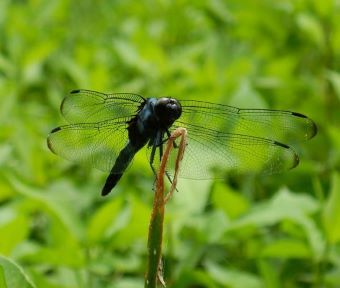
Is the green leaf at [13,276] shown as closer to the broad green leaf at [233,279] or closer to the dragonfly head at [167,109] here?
the dragonfly head at [167,109]

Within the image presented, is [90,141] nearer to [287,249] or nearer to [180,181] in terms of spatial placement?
[180,181]

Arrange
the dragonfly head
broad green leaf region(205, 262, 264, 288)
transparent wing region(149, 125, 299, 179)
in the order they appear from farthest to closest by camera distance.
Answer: broad green leaf region(205, 262, 264, 288)
transparent wing region(149, 125, 299, 179)
the dragonfly head

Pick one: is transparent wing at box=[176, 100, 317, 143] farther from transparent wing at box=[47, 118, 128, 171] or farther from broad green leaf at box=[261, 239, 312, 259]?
broad green leaf at box=[261, 239, 312, 259]

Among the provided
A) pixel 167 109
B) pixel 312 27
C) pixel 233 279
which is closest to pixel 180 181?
pixel 233 279

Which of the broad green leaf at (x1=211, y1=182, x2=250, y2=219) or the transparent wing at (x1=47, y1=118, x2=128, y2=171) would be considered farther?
the broad green leaf at (x1=211, y1=182, x2=250, y2=219)

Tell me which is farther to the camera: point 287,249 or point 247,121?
point 287,249

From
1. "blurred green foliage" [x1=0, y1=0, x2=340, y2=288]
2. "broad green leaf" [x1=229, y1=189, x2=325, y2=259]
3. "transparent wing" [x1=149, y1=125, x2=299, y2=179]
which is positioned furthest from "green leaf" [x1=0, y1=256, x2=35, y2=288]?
"broad green leaf" [x1=229, y1=189, x2=325, y2=259]

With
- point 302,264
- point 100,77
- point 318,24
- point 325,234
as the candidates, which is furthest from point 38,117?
point 325,234

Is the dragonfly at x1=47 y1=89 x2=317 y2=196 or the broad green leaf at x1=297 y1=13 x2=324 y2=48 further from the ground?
the broad green leaf at x1=297 y1=13 x2=324 y2=48
